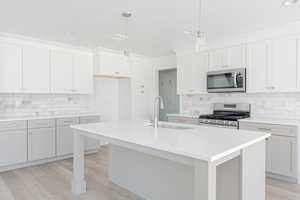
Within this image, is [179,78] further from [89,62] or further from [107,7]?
[107,7]

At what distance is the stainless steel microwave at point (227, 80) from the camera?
3.41 metres

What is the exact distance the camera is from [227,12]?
8.40 feet

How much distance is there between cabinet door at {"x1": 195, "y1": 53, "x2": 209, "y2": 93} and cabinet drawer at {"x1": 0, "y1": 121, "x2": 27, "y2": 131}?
3.34 m

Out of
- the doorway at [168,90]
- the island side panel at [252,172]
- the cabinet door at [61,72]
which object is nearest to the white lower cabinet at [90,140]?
the cabinet door at [61,72]

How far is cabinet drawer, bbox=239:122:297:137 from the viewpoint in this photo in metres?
2.74

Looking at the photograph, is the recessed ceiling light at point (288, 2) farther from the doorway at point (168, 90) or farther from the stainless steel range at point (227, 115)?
the doorway at point (168, 90)

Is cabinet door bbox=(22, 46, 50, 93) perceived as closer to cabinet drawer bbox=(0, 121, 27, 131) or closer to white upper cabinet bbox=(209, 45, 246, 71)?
cabinet drawer bbox=(0, 121, 27, 131)

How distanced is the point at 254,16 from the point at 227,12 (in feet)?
1.50

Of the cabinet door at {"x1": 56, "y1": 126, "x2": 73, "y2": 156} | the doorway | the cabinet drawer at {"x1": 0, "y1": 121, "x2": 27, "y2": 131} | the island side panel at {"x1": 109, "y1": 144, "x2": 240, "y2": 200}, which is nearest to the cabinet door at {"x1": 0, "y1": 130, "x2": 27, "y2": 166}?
the cabinet drawer at {"x1": 0, "y1": 121, "x2": 27, "y2": 131}

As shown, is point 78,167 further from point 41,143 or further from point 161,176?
point 41,143

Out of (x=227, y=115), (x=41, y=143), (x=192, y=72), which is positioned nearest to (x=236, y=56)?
(x=192, y=72)

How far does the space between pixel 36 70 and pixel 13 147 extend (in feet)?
4.68

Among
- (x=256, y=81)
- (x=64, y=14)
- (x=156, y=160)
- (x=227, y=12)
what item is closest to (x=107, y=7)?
(x=64, y=14)

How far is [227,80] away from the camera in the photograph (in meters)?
3.58
